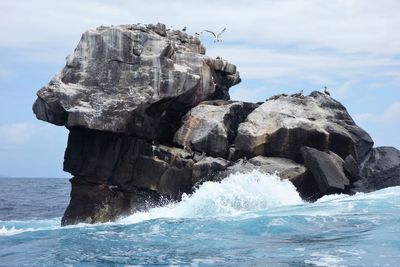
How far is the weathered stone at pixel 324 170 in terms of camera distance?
26.0 m

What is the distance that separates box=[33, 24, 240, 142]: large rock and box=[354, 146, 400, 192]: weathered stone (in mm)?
9517

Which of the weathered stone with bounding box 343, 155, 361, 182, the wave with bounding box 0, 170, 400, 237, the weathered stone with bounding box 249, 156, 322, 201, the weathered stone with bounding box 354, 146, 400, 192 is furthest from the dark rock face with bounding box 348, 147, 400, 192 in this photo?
the weathered stone with bounding box 249, 156, 322, 201

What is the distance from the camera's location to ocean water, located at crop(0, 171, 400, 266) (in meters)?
15.3

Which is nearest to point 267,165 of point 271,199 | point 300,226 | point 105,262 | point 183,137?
point 271,199

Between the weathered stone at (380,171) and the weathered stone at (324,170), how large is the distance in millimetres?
2210

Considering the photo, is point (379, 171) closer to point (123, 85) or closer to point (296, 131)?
point (296, 131)

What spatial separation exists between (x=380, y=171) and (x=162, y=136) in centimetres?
1126

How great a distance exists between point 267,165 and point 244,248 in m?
10.1

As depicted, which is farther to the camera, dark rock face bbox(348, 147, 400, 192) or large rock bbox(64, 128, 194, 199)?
dark rock face bbox(348, 147, 400, 192)

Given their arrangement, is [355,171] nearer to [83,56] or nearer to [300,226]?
[300,226]

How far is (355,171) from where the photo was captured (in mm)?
27812

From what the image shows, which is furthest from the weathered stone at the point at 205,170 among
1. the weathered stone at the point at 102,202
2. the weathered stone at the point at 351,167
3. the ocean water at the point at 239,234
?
the weathered stone at the point at 351,167

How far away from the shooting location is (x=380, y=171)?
2878 cm

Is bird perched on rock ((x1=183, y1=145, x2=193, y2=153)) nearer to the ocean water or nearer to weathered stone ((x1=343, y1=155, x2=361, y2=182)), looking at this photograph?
the ocean water
